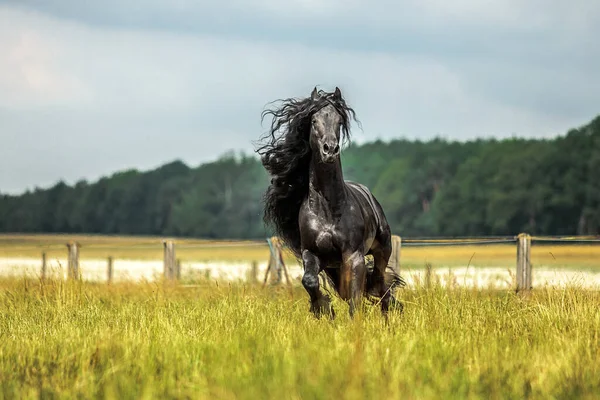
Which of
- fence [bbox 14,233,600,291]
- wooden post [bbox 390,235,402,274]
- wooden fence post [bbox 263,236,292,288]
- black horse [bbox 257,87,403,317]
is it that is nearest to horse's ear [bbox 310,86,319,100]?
black horse [bbox 257,87,403,317]

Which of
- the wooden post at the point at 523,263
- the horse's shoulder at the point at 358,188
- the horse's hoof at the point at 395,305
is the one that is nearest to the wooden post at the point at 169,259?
the wooden post at the point at 523,263

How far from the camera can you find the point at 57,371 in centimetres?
650

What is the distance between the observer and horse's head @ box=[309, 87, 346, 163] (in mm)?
8734

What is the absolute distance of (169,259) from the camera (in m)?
19.0

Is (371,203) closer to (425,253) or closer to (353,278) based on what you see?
(353,278)

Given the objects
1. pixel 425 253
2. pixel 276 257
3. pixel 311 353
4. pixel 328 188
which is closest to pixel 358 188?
pixel 328 188

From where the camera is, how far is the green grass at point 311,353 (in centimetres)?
579

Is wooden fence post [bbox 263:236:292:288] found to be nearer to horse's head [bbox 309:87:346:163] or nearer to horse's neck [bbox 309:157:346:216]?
horse's neck [bbox 309:157:346:216]

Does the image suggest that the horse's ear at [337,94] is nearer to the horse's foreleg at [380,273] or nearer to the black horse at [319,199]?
the black horse at [319,199]

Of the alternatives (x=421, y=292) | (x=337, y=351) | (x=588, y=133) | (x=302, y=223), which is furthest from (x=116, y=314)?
(x=588, y=133)

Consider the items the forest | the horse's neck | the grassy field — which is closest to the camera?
the horse's neck

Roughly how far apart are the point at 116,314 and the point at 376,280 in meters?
2.96

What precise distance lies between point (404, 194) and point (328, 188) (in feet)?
342

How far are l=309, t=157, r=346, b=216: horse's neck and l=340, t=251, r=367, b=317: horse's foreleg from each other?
0.48 m
